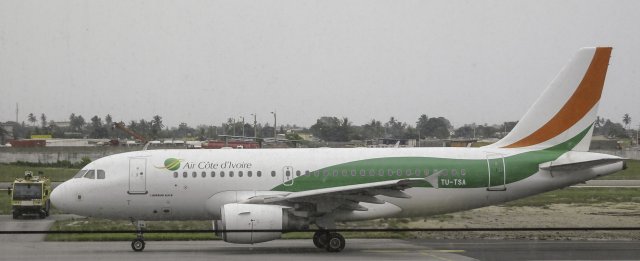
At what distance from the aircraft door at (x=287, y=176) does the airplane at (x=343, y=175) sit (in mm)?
32

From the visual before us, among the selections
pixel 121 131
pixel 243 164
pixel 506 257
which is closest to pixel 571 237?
pixel 506 257

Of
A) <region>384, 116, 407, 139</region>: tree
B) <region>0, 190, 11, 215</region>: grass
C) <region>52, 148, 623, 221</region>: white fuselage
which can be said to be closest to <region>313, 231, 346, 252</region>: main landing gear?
<region>52, 148, 623, 221</region>: white fuselage

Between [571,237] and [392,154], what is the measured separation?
6859mm

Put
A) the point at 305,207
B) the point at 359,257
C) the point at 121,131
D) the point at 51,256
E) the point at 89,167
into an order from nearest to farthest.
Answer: the point at 51,256, the point at 359,257, the point at 305,207, the point at 89,167, the point at 121,131

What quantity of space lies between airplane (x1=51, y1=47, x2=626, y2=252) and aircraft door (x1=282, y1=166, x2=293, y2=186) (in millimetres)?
32

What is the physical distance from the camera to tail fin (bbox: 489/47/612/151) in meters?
25.9

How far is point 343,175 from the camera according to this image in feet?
81.2

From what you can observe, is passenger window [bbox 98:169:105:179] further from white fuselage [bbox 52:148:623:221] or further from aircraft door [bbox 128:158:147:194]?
aircraft door [bbox 128:158:147:194]

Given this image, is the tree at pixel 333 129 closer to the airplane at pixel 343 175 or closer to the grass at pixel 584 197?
the grass at pixel 584 197

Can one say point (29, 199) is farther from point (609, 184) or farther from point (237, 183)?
point (609, 184)

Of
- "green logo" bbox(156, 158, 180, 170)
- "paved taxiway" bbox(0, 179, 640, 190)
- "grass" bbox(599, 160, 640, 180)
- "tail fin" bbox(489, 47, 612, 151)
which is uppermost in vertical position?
"tail fin" bbox(489, 47, 612, 151)

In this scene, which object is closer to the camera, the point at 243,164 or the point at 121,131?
the point at 243,164

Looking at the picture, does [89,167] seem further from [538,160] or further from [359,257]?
[538,160]

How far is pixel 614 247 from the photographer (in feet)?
76.9
